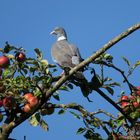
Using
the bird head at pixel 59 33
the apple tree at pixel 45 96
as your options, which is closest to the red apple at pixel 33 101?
the apple tree at pixel 45 96

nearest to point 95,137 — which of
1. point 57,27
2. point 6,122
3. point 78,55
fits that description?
point 6,122

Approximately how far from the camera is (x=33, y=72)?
16.9 feet

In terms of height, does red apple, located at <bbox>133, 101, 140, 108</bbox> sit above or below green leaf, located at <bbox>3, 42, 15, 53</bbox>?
below

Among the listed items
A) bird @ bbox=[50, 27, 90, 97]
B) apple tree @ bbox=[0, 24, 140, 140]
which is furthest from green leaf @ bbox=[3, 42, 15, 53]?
bird @ bbox=[50, 27, 90, 97]

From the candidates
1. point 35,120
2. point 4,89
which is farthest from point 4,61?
point 35,120

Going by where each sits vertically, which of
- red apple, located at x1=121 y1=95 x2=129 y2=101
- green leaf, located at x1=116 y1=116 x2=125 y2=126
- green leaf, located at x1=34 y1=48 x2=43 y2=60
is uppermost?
green leaf, located at x1=34 y1=48 x2=43 y2=60

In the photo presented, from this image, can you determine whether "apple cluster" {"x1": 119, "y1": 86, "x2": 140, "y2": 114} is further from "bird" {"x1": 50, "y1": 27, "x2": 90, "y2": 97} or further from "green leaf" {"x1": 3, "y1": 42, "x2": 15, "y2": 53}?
"bird" {"x1": 50, "y1": 27, "x2": 90, "y2": 97}

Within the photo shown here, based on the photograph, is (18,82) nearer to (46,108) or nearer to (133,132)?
(46,108)

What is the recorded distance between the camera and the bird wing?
838 cm

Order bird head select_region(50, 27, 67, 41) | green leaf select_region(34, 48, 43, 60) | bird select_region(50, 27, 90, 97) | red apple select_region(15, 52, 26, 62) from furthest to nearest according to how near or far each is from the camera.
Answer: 1. bird head select_region(50, 27, 67, 41)
2. bird select_region(50, 27, 90, 97)
3. green leaf select_region(34, 48, 43, 60)
4. red apple select_region(15, 52, 26, 62)

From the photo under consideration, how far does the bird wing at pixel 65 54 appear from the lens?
8.38 meters

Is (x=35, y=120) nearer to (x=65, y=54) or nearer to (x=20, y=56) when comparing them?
(x=20, y=56)

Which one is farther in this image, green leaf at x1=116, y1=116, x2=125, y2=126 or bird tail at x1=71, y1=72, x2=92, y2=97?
bird tail at x1=71, y1=72, x2=92, y2=97

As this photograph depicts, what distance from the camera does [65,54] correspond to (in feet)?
29.7
